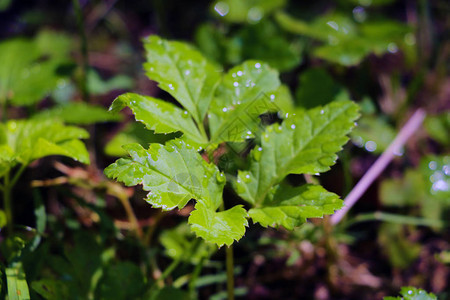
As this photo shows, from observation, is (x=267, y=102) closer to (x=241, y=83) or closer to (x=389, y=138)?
(x=241, y=83)

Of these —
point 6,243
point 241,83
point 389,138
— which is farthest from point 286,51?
point 6,243

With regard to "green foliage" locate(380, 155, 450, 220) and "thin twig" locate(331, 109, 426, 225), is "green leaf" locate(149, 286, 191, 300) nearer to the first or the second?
"thin twig" locate(331, 109, 426, 225)

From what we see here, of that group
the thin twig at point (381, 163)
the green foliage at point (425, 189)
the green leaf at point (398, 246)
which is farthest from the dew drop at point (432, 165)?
the green leaf at point (398, 246)

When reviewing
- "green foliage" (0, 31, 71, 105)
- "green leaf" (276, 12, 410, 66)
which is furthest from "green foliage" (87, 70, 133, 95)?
"green leaf" (276, 12, 410, 66)

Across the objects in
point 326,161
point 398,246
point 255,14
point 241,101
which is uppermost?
point 255,14

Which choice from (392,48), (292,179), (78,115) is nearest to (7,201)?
(78,115)

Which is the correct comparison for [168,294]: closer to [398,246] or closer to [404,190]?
[398,246]

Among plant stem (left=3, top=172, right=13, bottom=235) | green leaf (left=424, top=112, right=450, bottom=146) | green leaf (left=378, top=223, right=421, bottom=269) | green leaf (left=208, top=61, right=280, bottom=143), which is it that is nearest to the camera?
green leaf (left=208, top=61, right=280, bottom=143)
